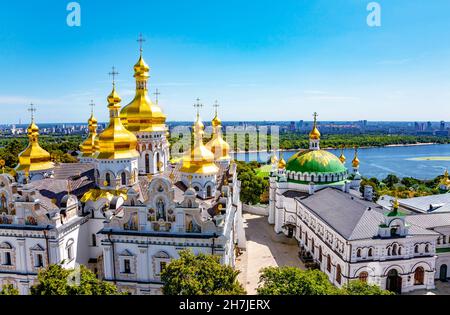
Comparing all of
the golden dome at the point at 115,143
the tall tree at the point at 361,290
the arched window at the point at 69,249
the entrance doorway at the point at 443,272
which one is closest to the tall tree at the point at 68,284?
the arched window at the point at 69,249

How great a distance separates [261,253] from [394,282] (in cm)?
672

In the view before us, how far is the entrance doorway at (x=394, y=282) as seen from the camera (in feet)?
46.6

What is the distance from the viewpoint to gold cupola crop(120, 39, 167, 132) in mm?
17578

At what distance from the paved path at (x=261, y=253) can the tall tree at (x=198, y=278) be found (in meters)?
6.22

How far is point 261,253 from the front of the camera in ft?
60.7

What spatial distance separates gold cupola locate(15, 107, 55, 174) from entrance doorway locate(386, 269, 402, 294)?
55.6ft

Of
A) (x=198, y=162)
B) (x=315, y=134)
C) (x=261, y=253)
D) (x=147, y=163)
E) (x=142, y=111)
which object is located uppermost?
(x=142, y=111)

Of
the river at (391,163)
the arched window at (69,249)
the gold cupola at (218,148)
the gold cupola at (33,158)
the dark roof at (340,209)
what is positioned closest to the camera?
the arched window at (69,249)

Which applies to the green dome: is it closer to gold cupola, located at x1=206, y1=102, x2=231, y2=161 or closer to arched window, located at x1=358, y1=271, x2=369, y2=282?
gold cupola, located at x1=206, y1=102, x2=231, y2=161

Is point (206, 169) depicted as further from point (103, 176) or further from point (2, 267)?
point (2, 267)

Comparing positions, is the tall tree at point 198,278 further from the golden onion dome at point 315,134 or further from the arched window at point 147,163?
the golden onion dome at point 315,134

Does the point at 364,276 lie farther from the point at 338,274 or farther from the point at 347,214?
the point at 347,214

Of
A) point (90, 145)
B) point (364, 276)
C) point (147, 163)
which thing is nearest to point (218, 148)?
point (147, 163)

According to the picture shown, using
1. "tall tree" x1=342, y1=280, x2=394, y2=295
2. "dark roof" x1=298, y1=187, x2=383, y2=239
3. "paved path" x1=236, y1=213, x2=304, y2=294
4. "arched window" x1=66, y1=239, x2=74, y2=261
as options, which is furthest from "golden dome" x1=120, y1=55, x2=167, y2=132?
"tall tree" x1=342, y1=280, x2=394, y2=295
